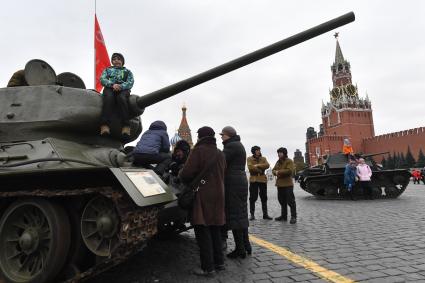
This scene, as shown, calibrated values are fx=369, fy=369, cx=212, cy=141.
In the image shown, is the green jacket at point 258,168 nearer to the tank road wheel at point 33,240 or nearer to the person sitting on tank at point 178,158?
the person sitting on tank at point 178,158

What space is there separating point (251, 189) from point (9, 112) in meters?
5.71

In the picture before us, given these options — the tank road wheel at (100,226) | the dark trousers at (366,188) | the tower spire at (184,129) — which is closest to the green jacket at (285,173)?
the tank road wheel at (100,226)

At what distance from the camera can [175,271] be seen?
431cm

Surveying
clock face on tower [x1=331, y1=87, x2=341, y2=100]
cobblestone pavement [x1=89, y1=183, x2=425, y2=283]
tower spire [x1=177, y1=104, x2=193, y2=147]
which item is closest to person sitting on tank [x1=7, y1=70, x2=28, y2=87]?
cobblestone pavement [x1=89, y1=183, x2=425, y2=283]

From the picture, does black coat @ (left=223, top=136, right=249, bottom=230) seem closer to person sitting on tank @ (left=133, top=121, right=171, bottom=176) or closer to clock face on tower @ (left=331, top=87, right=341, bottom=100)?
person sitting on tank @ (left=133, top=121, right=171, bottom=176)

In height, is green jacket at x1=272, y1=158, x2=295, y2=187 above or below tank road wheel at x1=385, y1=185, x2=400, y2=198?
above

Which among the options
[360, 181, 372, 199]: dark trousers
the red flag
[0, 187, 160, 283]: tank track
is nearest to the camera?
[0, 187, 160, 283]: tank track

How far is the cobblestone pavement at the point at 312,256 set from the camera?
12.9 feet

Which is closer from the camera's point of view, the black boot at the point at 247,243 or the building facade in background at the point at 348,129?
the black boot at the point at 247,243

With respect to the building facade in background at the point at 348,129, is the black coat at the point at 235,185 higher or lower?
lower

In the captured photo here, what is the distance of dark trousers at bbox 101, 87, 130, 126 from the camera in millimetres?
4750

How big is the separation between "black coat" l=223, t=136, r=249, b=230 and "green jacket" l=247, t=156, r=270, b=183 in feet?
11.2

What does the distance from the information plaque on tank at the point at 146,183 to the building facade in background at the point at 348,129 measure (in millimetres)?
79513

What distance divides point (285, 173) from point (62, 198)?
5.50m
